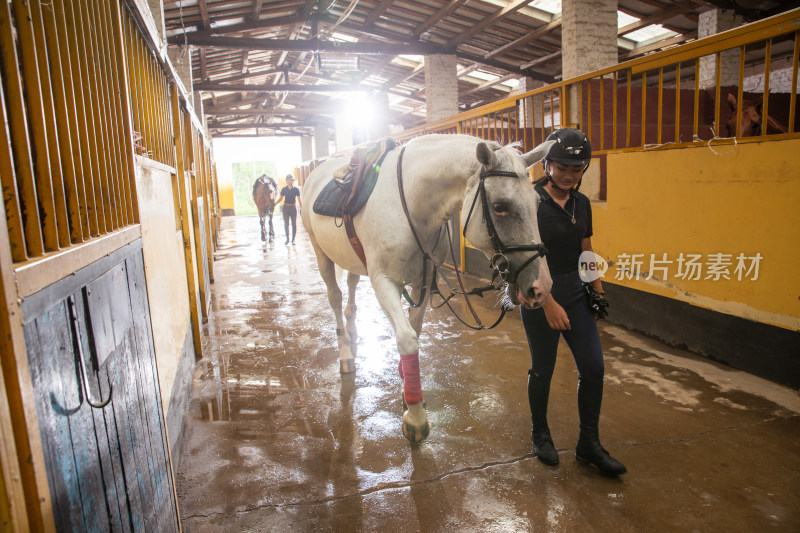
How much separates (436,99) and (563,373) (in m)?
10.8

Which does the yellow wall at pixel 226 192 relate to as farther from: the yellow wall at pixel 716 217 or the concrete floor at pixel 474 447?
the yellow wall at pixel 716 217

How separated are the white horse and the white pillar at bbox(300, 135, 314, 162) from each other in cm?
2669

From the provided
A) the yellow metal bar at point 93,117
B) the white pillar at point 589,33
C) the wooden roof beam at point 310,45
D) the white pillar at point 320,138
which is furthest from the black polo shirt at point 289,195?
the white pillar at point 320,138

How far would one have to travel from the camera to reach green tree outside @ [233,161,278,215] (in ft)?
89.0

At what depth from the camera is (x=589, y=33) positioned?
7.82 meters

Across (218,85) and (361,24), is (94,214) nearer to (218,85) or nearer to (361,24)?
(361,24)

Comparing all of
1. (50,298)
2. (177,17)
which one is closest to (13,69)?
(50,298)

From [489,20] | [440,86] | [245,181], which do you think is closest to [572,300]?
[489,20]

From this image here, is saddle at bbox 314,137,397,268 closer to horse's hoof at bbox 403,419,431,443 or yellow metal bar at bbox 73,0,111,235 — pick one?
horse's hoof at bbox 403,419,431,443

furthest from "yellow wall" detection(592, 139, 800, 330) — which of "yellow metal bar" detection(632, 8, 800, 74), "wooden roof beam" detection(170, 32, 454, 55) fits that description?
"wooden roof beam" detection(170, 32, 454, 55)

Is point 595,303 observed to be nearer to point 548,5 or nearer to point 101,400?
point 101,400

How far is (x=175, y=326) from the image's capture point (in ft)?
10.2

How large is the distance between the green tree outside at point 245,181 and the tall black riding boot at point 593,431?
26987mm

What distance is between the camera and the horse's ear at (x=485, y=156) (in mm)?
2188
